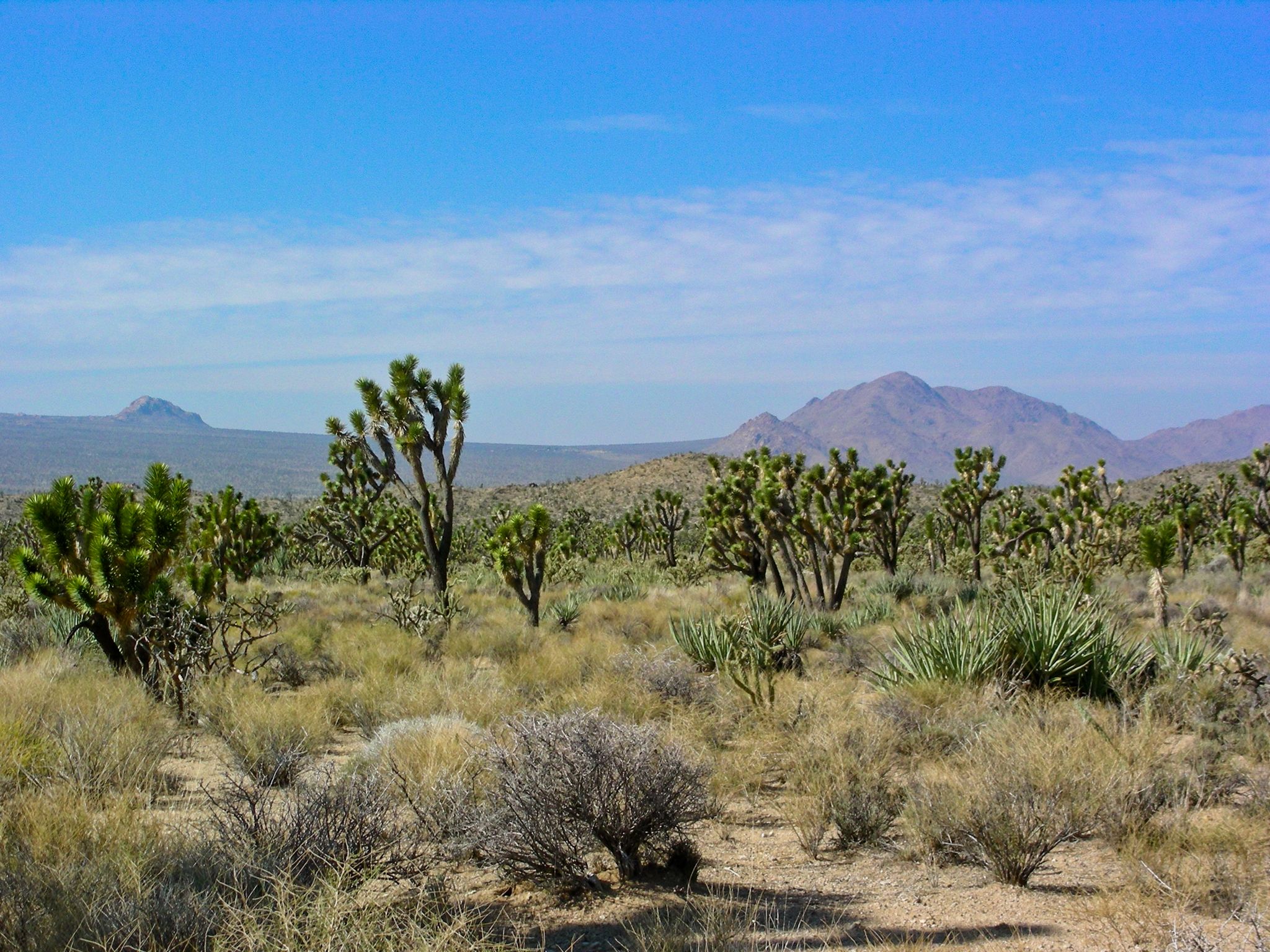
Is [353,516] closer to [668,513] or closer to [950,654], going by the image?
[668,513]

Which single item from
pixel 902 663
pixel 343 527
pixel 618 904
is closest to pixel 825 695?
pixel 902 663

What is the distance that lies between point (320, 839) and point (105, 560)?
5.59 m

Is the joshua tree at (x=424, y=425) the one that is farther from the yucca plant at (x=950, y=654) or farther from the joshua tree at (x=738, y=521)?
the yucca plant at (x=950, y=654)

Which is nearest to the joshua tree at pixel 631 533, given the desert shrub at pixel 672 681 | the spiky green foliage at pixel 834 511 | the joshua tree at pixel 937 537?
the joshua tree at pixel 937 537

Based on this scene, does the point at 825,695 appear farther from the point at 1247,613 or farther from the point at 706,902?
the point at 1247,613

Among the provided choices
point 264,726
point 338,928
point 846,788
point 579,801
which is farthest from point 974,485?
point 338,928

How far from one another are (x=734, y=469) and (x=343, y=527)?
681 inches

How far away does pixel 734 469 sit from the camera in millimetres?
17328

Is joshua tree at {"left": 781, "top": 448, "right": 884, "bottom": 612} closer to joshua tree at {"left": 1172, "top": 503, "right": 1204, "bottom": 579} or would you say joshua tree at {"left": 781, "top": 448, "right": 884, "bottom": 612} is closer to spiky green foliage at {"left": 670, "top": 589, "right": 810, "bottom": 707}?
spiky green foliage at {"left": 670, "top": 589, "right": 810, "bottom": 707}

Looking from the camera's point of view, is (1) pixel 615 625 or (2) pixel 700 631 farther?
(1) pixel 615 625

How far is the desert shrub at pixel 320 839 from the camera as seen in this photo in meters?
4.20

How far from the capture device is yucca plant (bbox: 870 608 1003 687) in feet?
27.3

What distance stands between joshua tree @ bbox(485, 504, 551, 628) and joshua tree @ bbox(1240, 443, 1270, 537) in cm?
2061

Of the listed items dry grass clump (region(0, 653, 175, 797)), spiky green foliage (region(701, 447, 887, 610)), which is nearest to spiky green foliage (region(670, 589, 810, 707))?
spiky green foliage (region(701, 447, 887, 610))
